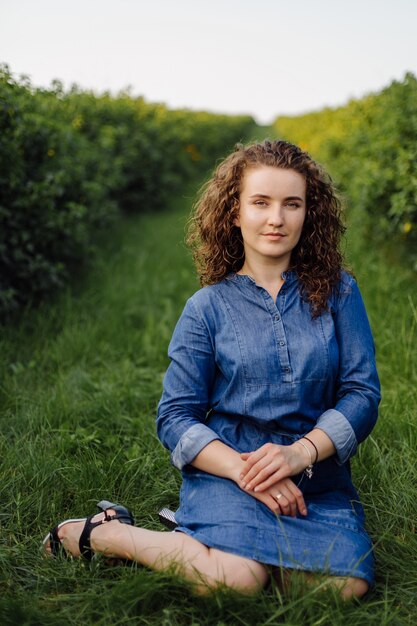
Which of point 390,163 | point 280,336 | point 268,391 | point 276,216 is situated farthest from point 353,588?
point 390,163

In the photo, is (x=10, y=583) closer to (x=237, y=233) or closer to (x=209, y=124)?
(x=237, y=233)

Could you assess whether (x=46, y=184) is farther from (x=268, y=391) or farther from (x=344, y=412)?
(x=344, y=412)

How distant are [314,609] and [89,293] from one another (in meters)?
3.64

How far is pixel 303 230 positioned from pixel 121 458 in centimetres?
127

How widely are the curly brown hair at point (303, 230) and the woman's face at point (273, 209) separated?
5 cm

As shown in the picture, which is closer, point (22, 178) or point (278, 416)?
point (278, 416)

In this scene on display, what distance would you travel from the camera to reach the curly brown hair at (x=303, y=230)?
232 cm

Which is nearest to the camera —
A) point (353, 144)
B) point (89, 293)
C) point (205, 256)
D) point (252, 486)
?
point (252, 486)

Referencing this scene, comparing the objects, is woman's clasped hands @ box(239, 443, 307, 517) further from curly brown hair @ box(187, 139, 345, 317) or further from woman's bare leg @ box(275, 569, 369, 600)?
curly brown hair @ box(187, 139, 345, 317)

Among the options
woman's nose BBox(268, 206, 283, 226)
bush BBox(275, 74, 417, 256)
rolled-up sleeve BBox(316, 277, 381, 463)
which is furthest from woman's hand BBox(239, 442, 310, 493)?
bush BBox(275, 74, 417, 256)

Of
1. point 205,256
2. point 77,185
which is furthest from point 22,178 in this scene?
point 205,256

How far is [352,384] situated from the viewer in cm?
222

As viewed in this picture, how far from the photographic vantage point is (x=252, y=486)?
2031 mm

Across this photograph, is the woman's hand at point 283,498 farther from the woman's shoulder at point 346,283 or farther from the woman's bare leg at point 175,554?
the woman's shoulder at point 346,283
